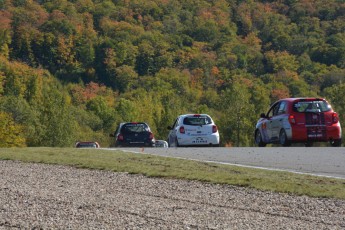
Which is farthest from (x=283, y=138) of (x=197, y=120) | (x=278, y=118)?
(x=197, y=120)

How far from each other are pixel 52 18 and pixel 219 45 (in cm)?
2874

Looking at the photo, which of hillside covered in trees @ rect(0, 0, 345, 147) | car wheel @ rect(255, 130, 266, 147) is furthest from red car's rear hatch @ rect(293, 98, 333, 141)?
hillside covered in trees @ rect(0, 0, 345, 147)

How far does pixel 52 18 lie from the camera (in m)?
149

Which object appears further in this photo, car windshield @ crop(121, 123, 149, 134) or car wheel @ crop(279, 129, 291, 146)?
car windshield @ crop(121, 123, 149, 134)

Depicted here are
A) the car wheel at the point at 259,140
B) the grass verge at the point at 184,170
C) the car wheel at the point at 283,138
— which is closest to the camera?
the grass verge at the point at 184,170

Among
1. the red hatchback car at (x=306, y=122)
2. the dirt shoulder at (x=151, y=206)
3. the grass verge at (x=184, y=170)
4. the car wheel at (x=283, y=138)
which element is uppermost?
the red hatchback car at (x=306, y=122)

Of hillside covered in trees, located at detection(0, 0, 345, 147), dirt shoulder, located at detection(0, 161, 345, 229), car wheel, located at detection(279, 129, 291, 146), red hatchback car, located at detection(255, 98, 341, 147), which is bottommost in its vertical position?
dirt shoulder, located at detection(0, 161, 345, 229)

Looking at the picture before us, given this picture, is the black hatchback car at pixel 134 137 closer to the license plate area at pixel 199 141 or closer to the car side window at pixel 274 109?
the license plate area at pixel 199 141

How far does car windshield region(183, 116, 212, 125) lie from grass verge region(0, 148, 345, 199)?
7802 mm

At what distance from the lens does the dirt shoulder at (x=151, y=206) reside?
1040 centimetres

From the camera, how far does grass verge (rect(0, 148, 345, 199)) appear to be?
1373cm

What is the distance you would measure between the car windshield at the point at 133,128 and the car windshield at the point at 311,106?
33.6ft

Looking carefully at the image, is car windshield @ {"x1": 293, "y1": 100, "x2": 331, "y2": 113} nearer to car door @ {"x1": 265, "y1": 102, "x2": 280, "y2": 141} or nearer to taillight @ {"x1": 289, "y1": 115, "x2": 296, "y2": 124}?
taillight @ {"x1": 289, "y1": 115, "x2": 296, "y2": 124}

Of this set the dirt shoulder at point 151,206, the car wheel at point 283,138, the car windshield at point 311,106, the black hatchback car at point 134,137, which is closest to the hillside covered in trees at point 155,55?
the black hatchback car at point 134,137
